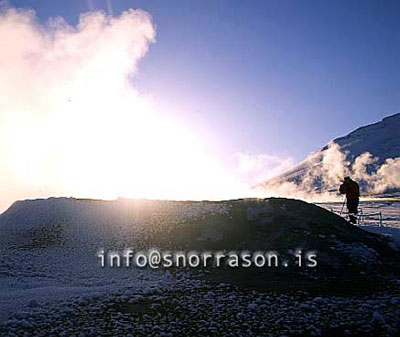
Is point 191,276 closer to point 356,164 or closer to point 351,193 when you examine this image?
point 351,193

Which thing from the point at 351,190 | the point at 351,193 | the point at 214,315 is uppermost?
the point at 351,190

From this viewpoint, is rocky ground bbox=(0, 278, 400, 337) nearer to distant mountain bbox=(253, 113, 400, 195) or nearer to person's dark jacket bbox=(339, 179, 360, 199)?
person's dark jacket bbox=(339, 179, 360, 199)

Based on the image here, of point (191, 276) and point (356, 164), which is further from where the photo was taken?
point (356, 164)

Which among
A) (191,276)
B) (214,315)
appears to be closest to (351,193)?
(191,276)

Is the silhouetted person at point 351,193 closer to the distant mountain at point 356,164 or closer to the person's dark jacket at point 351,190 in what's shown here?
the person's dark jacket at point 351,190

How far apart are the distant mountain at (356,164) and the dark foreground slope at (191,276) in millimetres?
57616

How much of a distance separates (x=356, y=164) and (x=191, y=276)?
258 feet

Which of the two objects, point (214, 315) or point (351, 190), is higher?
point (351, 190)

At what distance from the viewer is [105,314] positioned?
9109 millimetres

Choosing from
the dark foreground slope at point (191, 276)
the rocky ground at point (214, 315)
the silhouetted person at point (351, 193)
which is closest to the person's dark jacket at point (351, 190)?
the silhouetted person at point (351, 193)

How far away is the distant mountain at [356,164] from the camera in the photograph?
78.1m

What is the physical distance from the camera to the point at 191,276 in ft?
43.9

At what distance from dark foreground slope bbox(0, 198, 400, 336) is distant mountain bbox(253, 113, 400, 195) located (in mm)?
57616

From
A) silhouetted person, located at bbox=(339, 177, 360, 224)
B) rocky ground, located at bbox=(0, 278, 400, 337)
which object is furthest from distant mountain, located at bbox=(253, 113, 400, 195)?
rocky ground, located at bbox=(0, 278, 400, 337)
